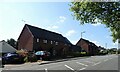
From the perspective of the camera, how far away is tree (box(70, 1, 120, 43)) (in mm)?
18891

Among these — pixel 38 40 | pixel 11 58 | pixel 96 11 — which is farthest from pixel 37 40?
pixel 96 11

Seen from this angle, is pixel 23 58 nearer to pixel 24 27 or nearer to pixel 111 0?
pixel 111 0

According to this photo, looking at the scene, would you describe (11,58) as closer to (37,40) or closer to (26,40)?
(37,40)

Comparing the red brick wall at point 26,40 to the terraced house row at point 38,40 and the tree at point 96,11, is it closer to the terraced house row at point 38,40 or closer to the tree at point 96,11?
the terraced house row at point 38,40

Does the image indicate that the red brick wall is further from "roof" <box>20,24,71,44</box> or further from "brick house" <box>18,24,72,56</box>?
"roof" <box>20,24,71,44</box>

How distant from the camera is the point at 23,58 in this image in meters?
37.3

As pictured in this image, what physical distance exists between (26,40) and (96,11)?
147 ft

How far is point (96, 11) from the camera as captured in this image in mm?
19375

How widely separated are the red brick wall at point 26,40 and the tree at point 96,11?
134 ft

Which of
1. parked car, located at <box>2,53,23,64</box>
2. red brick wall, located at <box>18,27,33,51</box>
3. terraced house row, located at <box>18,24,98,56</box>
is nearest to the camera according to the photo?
parked car, located at <box>2,53,23,64</box>

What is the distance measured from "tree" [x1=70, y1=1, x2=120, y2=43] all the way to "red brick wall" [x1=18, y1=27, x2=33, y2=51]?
134ft

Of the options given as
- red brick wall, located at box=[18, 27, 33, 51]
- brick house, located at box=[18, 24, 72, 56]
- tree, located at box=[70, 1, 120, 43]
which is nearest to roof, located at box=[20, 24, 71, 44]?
brick house, located at box=[18, 24, 72, 56]

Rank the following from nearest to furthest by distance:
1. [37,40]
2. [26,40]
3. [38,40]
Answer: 1. [37,40]
2. [38,40]
3. [26,40]

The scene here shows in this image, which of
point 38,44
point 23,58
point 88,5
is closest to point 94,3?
point 88,5
